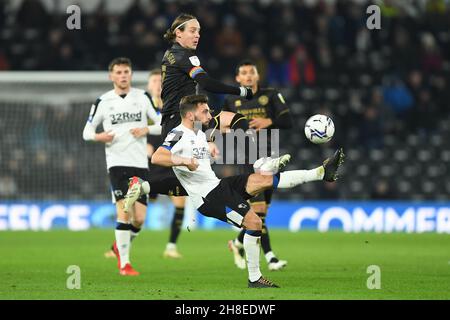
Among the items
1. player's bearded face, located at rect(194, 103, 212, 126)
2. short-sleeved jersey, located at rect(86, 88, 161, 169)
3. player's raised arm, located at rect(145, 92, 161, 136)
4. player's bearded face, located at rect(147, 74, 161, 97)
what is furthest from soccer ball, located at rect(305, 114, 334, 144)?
player's bearded face, located at rect(147, 74, 161, 97)

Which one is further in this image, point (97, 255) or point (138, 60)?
point (138, 60)

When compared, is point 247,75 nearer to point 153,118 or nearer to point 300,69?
point 153,118

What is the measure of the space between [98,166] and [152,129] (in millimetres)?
8666

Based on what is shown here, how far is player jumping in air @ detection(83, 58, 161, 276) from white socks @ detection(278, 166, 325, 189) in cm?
250

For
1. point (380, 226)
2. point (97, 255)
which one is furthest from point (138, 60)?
point (97, 255)

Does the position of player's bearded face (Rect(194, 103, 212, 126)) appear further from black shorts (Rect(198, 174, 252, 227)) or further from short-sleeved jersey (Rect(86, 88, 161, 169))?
short-sleeved jersey (Rect(86, 88, 161, 169))

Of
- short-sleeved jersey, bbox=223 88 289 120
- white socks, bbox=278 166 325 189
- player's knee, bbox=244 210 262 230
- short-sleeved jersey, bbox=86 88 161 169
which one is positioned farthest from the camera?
short-sleeved jersey, bbox=223 88 289 120

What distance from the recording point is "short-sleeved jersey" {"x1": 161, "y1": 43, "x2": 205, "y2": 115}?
374 inches

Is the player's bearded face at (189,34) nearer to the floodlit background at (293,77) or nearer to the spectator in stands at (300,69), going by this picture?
the floodlit background at (293,77)

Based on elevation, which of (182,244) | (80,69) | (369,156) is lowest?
(182,244)

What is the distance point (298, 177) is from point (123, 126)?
2.96 meters

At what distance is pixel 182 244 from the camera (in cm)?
1594

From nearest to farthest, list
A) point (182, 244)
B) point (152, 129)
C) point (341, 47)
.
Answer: point (152, 129)
point (182, 244)
point (341, 47)
